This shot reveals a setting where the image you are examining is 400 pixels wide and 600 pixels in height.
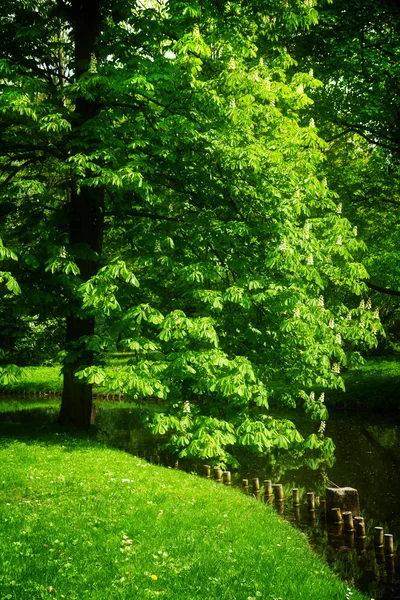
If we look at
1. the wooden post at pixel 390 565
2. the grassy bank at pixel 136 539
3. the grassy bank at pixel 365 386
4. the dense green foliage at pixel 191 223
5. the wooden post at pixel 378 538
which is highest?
the dense green foliage at pixel 191 223

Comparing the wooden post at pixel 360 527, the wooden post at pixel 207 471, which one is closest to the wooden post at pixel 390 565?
the wooden post at pixel 360 527

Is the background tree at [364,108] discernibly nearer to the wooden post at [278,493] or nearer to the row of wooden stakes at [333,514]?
the row of wooden stakes at [333,514]

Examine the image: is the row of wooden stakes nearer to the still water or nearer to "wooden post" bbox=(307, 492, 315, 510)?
"wooden post" bbox=(307, 492, 315, 510)

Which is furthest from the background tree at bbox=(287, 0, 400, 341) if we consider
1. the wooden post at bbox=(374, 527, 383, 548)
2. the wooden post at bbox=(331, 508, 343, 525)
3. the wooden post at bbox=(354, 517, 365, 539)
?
the wooden post at bbox=(374, 527, 383, 548)

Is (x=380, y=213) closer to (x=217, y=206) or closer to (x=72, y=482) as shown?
(x=217, y=206)

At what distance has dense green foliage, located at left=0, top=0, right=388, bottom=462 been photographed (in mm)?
13008

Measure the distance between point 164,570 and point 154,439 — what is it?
18.4m

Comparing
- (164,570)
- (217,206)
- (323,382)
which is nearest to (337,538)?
(323,382)

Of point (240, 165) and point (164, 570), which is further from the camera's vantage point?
point (240, 165)

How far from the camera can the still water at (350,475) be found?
12.1 metres

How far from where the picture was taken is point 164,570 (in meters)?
7.98

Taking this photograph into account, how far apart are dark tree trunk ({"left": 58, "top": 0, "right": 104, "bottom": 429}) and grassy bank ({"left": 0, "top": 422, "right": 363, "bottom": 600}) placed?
3.82 m

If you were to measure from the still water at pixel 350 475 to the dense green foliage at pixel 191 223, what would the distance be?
247cm

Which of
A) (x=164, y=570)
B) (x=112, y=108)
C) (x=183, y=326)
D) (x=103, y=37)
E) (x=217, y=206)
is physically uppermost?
(x=103, y=37)
